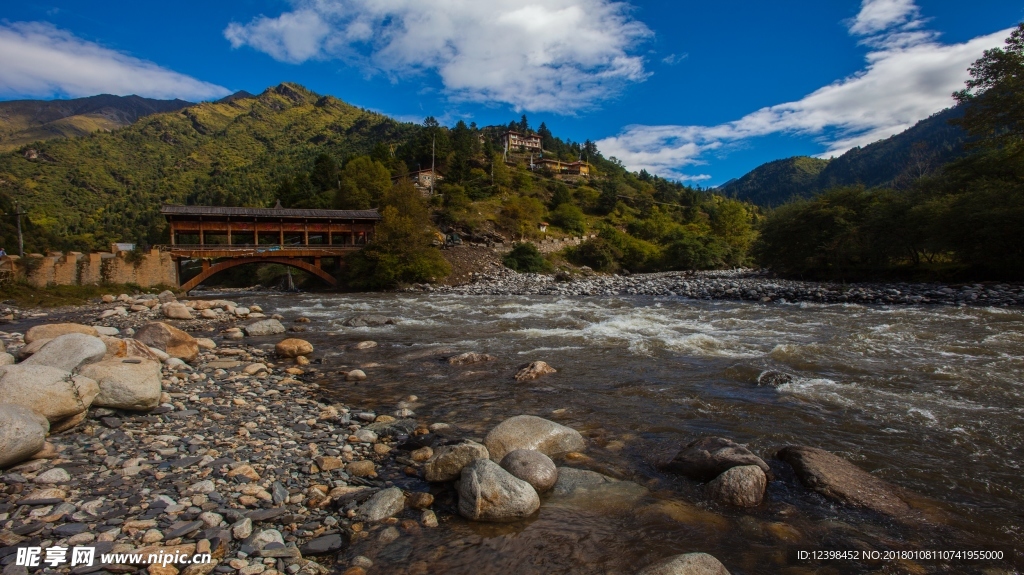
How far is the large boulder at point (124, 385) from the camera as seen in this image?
5293 mm

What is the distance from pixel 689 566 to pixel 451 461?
2303mm

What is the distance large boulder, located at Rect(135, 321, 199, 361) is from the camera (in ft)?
28.8

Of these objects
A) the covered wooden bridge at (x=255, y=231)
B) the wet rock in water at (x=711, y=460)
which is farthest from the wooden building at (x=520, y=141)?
the wet rock in water at (x=711, y=460)

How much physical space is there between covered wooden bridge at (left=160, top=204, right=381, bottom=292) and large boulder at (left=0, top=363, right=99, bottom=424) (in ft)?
117

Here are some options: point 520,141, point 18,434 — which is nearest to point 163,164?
point 520,141

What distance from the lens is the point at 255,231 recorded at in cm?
3966

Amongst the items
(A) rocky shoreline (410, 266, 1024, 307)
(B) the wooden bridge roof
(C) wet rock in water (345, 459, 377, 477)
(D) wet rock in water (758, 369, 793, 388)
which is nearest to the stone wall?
(B) the wooden bridge roof

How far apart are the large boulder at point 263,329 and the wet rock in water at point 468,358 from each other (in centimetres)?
674

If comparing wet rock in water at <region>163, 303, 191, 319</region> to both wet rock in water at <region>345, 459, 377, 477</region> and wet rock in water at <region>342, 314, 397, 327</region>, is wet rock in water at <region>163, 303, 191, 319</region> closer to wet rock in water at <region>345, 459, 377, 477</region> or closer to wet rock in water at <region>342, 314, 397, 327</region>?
wet rock in water at <region>342, 314, 397, 327</region>

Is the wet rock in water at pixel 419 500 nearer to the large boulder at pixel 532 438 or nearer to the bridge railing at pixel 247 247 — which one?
the large boulder at pixel 532 438

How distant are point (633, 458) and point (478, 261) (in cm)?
3814

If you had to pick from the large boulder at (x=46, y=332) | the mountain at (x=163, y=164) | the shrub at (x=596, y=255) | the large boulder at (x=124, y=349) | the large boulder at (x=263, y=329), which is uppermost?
the mountain at (x=163, y=164)

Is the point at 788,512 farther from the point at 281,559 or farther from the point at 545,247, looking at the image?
the point at 545,247

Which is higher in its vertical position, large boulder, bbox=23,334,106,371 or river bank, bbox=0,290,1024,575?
large boulder, bbox=23,334,106,371
